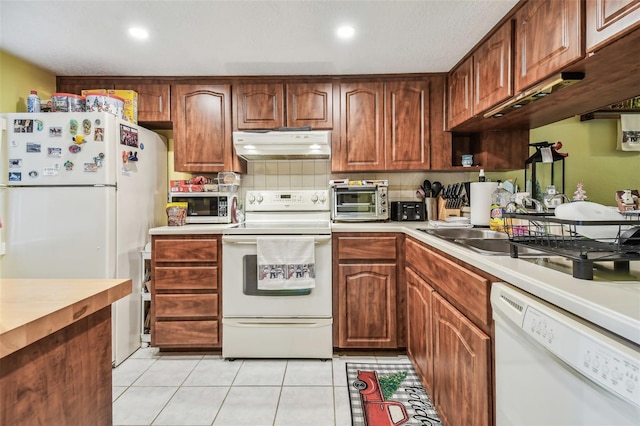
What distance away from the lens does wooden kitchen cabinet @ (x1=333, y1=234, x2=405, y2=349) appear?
7.14 ft

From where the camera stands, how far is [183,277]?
2191mm

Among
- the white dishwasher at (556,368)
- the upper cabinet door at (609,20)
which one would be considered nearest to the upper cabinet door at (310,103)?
the upper cabinet door at (609,20)

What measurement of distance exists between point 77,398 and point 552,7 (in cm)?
214

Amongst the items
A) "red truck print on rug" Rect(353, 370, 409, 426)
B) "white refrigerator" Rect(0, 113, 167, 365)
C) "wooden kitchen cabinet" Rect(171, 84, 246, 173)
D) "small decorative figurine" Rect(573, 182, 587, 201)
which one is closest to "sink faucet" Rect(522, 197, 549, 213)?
"small decorative figurine" Rect(573, 182, 587, 201)

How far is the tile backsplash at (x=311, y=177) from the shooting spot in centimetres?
280

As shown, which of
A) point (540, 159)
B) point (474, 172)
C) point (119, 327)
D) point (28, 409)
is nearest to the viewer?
point (28, 409)

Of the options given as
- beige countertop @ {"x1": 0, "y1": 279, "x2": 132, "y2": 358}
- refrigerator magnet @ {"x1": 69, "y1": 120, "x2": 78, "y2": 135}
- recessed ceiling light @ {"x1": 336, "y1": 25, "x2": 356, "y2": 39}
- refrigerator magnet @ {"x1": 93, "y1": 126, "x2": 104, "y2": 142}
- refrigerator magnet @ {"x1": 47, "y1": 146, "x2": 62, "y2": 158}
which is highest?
recessed ceiling light @ {"x1": 336, "y1": 25, "x2": 356, "y2": 39}

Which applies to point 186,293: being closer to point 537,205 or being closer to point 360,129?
point 360,129

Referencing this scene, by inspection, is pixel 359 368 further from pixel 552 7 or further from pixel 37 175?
pixel 37 175

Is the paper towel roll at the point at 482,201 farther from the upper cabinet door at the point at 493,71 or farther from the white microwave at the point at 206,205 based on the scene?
the white microwave at the point at 206,205

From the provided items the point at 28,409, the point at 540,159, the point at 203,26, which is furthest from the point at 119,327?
the point at 540,159

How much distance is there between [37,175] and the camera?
2.01m

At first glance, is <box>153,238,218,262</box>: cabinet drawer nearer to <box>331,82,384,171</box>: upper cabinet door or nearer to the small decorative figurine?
<box>331,82,384,171</box>: upper cabinet door

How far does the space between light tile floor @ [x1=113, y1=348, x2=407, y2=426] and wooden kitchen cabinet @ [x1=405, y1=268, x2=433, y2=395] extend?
328mm
